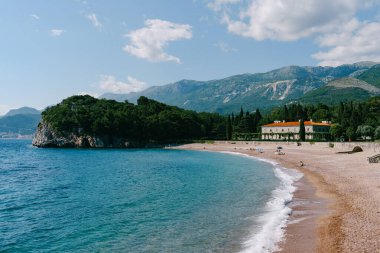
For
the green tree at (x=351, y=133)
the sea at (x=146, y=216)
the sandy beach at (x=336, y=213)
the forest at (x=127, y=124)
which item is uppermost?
the forest at (x=127, y=124)

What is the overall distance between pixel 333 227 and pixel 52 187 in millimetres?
27475

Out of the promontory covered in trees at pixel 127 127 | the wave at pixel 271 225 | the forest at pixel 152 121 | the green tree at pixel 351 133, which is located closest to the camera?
the wave at pixel 271 225

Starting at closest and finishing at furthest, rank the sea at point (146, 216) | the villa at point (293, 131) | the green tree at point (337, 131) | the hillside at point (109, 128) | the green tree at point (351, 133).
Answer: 1. the sea at point (146, 216)
2. the green tree at point (351, 133)
3. the green tree at point (337, 131)
4. the villa at point (293, 131)
5. the hillside at point (109, 128)

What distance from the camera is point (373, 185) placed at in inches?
1089

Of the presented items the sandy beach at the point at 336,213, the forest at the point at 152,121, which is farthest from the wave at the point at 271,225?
the forest at the point at 152,121

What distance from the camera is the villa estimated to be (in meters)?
115

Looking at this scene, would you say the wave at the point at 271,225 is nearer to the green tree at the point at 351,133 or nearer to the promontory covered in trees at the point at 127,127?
the green tree at the point at 351,133

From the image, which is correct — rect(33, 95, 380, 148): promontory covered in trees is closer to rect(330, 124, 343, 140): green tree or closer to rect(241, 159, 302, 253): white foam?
rect(330, 124, 343, 140): green tree

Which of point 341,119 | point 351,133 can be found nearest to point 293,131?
point 341,119

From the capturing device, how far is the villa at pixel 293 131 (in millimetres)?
115438

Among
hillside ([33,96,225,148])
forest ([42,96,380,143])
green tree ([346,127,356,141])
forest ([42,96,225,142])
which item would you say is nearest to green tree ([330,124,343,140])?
green tree ([346,127,356,141])

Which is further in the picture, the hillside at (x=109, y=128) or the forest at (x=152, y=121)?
the hillside at (x=109, y=128)

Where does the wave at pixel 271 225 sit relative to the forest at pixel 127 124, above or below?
below

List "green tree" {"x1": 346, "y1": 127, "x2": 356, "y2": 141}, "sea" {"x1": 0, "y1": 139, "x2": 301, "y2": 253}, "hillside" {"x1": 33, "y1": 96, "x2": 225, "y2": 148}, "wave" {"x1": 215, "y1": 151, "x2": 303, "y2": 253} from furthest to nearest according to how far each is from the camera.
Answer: "hillside" {"x1": 33, "y1": 96, "x2": 225, "y2": 148} → "green tree" {"x1": 346, "y1": 127, "x2": 356, "y2": 141} → "sea" {"x1": 0, "y1": 139, "x2": 301, "y2": 253} → "wave" {"x1": 215, "y1": 151, "x2": 303, "y2": 253}
